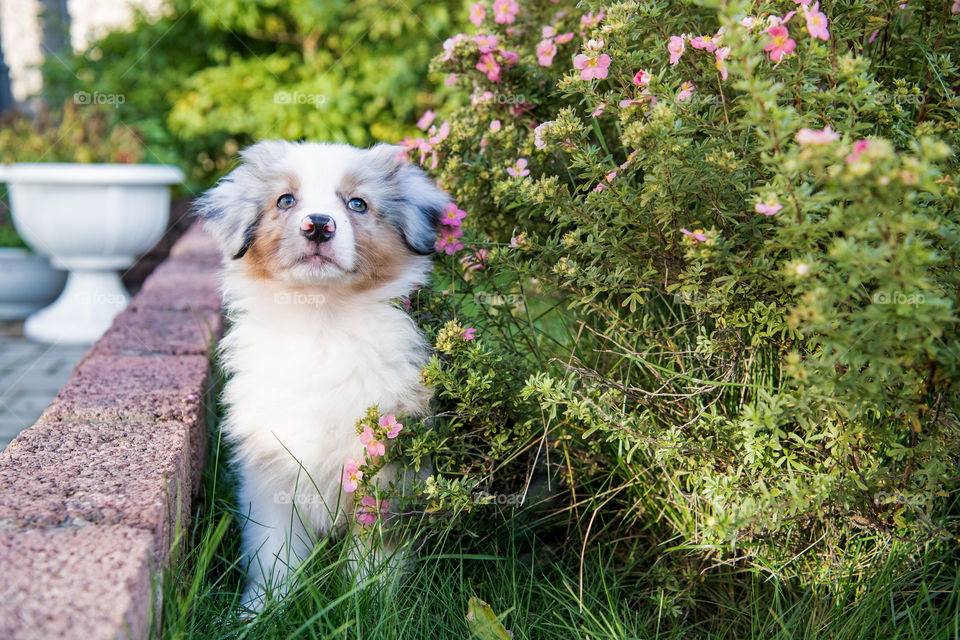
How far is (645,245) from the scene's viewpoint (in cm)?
197

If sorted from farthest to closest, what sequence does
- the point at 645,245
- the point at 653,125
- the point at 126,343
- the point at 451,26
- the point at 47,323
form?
the point at 451,26, the point at 47,323, the point at 126,343, the point at 645,245, the point at 653,125

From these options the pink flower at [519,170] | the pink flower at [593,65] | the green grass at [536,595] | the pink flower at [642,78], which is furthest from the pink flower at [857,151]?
the green grass at [536,595]

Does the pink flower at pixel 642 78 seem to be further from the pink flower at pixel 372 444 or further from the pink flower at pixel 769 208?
the pink flower at pixel 372 444

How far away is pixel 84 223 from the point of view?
4.91 m

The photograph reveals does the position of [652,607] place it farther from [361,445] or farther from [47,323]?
[47,323]

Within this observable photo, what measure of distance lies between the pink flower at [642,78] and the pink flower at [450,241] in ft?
2.33

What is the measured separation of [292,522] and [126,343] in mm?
1305

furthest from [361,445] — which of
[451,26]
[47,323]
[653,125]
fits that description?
[451,26]

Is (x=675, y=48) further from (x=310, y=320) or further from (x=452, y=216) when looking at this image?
(x=310, y=320)

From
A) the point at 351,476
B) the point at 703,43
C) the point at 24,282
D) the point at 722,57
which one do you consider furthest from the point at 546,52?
the point at 24,282

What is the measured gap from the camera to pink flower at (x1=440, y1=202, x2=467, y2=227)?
2.29 m

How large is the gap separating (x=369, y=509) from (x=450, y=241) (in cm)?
77

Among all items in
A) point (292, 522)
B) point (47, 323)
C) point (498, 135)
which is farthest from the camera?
point (47, 323)

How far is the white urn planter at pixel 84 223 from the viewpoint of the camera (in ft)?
15.8
